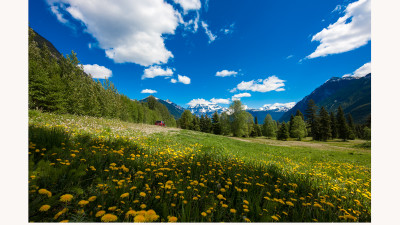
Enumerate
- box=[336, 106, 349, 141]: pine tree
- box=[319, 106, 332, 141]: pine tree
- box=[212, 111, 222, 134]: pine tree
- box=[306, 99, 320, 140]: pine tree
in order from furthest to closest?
1. box=[212, 111, 222, 134]: pine tree
2. box=[306, 99, 320, 140]: pine tree
3. box=[319, 106, 332, 141]: pine tree
4. box=[336, 106, 349, 141]: pine tree

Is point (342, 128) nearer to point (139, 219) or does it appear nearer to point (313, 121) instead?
point (313, 121)

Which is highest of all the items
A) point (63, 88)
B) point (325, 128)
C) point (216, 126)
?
point (63, 88)

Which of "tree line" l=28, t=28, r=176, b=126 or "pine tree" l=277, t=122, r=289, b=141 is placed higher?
"tree line" l=28, t=28, r=176, b=126

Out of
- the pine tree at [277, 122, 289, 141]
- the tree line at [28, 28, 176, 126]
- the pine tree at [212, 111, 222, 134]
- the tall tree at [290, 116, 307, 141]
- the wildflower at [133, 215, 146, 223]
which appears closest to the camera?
the wildflower at [133, 215, 146, 223]

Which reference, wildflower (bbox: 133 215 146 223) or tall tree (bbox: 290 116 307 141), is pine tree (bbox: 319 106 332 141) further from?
wildflower (bbox: 133 215 146 223)

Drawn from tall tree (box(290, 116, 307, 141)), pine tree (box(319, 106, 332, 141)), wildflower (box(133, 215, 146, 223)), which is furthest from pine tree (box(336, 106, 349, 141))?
wildflower (box(133, 215, 146, 223))

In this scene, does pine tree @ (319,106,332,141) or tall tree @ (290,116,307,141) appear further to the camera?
tall tree @ (290,116,307,141)

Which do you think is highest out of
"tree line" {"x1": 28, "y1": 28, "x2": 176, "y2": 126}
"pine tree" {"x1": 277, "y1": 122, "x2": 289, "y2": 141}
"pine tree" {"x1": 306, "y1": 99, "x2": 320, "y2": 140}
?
"tree line" {"x1": 28, "y1": 28, "x2": 176, "y2": 126}

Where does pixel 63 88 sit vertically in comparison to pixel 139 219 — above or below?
above

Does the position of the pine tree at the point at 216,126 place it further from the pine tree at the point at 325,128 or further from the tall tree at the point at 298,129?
the pine tree at the point at 325,128

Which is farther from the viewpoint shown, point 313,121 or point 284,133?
point 313,121

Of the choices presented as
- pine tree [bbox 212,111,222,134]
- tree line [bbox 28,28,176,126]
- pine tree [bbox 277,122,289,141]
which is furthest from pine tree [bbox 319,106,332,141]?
tree line [bbox 28,28,176,126]

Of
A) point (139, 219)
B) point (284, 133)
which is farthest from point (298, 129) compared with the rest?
point (139, 219)
